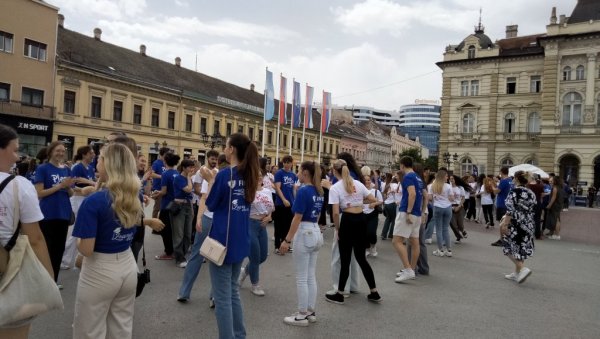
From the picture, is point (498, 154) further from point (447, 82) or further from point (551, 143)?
point (447, 82)

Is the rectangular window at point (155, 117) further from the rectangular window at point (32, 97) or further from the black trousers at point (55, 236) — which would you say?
the black trousers at point (55, 236)

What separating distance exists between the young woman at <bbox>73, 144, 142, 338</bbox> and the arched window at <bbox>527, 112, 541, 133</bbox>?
46.8 m

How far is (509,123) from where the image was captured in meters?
44.1

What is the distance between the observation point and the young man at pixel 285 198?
31.7 ft

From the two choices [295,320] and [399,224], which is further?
[399,224]

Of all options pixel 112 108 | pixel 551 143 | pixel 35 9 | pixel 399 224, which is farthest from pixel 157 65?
pixel 399 224

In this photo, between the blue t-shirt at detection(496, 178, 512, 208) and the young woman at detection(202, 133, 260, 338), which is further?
the blue t-shirt at detection(496, 178, 512, 208)

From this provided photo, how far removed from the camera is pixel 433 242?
11.8 m

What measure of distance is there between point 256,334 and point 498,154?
4495cm

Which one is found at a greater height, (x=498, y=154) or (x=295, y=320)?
(x=498, y=154)

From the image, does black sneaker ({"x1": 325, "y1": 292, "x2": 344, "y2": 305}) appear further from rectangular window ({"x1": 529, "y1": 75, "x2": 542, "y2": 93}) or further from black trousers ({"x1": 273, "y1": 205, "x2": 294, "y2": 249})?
rectangular window ({"x1": 529, "y1": 75, "x2": 542, "y2": 93})

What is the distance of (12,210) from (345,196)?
402cm

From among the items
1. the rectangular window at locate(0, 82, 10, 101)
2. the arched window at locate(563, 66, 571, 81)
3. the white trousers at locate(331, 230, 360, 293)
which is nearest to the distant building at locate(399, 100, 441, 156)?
the arched window at locate(563, 66, 571, 81)

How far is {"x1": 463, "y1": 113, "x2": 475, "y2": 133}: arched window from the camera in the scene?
45688 mm
